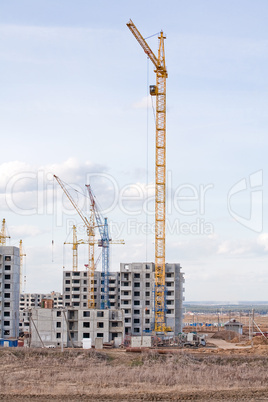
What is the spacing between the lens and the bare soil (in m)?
33.6

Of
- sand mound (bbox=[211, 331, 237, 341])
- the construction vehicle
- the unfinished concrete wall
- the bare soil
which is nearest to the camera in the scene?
the bare soil

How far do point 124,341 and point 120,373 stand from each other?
35429 millimetres

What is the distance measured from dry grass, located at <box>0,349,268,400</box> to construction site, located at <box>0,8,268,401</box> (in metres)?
0.07

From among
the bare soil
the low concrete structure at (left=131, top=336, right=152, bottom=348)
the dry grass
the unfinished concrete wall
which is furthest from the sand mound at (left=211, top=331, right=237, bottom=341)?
the dry grass

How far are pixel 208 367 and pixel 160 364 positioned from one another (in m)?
3.85

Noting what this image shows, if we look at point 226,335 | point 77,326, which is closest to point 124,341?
point 77,326

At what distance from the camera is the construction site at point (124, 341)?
36438 mm

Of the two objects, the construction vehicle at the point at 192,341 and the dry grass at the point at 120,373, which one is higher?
the dry grass at the point at 120,373

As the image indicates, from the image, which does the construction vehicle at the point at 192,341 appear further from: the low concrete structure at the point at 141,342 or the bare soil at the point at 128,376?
the bare soil at the point at 128,376

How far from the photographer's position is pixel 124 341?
77875 millimetres

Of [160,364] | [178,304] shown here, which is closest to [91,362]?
[160,364]

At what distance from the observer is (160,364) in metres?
50.0

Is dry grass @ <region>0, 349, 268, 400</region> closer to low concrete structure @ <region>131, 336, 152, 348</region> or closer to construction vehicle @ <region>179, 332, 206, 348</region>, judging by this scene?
low concrete structure @ <region>131, 336, 152, 348</region>

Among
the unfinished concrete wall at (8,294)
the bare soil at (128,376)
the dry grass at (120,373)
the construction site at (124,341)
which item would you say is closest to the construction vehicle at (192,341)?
the construction site at (124,341)
